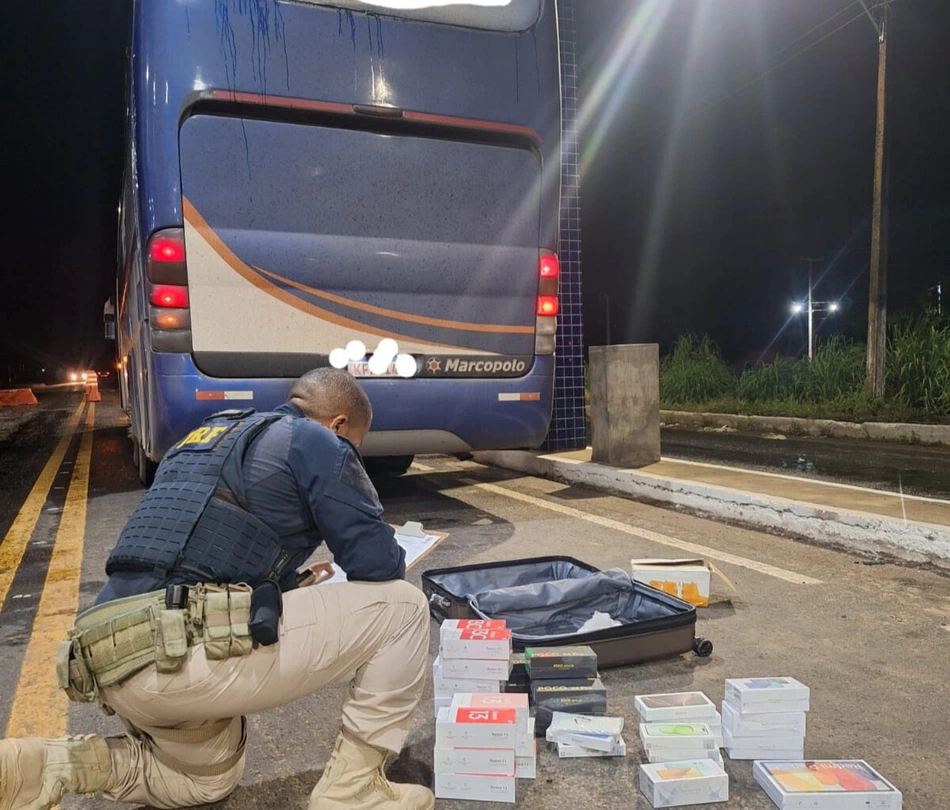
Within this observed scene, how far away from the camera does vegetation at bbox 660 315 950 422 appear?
12555 millimetres

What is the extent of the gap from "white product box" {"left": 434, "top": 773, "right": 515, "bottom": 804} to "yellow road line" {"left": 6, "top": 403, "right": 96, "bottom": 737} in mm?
1334

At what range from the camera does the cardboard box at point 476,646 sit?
8.36ft

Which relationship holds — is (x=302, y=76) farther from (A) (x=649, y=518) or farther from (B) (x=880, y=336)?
(B) (x=880, y=336)

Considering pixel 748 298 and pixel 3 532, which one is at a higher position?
pixel 748 298

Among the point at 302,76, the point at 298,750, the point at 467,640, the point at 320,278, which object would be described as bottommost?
the point at 298,750

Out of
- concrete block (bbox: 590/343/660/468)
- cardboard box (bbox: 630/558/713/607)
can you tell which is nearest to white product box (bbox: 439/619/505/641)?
cardboard box (bbox: 630/558/713/607)

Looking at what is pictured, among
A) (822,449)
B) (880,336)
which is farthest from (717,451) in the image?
(880,336)

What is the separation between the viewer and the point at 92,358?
383ft

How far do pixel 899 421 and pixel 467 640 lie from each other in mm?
11528

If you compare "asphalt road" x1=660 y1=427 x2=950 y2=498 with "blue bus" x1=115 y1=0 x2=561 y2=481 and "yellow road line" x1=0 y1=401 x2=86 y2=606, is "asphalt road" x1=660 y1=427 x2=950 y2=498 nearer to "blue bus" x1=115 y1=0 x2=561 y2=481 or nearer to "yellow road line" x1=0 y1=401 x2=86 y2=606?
"blue bus" x1=115 y1=0 x2=561 y2=481

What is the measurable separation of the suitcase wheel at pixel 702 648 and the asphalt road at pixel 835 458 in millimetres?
4468

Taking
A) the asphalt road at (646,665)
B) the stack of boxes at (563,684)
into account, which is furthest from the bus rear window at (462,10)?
the stack of boxes at (563,684)

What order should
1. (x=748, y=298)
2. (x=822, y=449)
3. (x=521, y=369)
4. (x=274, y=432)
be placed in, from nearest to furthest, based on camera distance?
(x=274, y=432), (x=521, y=369), (x=822, y=449), (x=748, y=298)

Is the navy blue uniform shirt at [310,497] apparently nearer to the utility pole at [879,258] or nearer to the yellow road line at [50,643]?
the yellow road line at [50,643]
